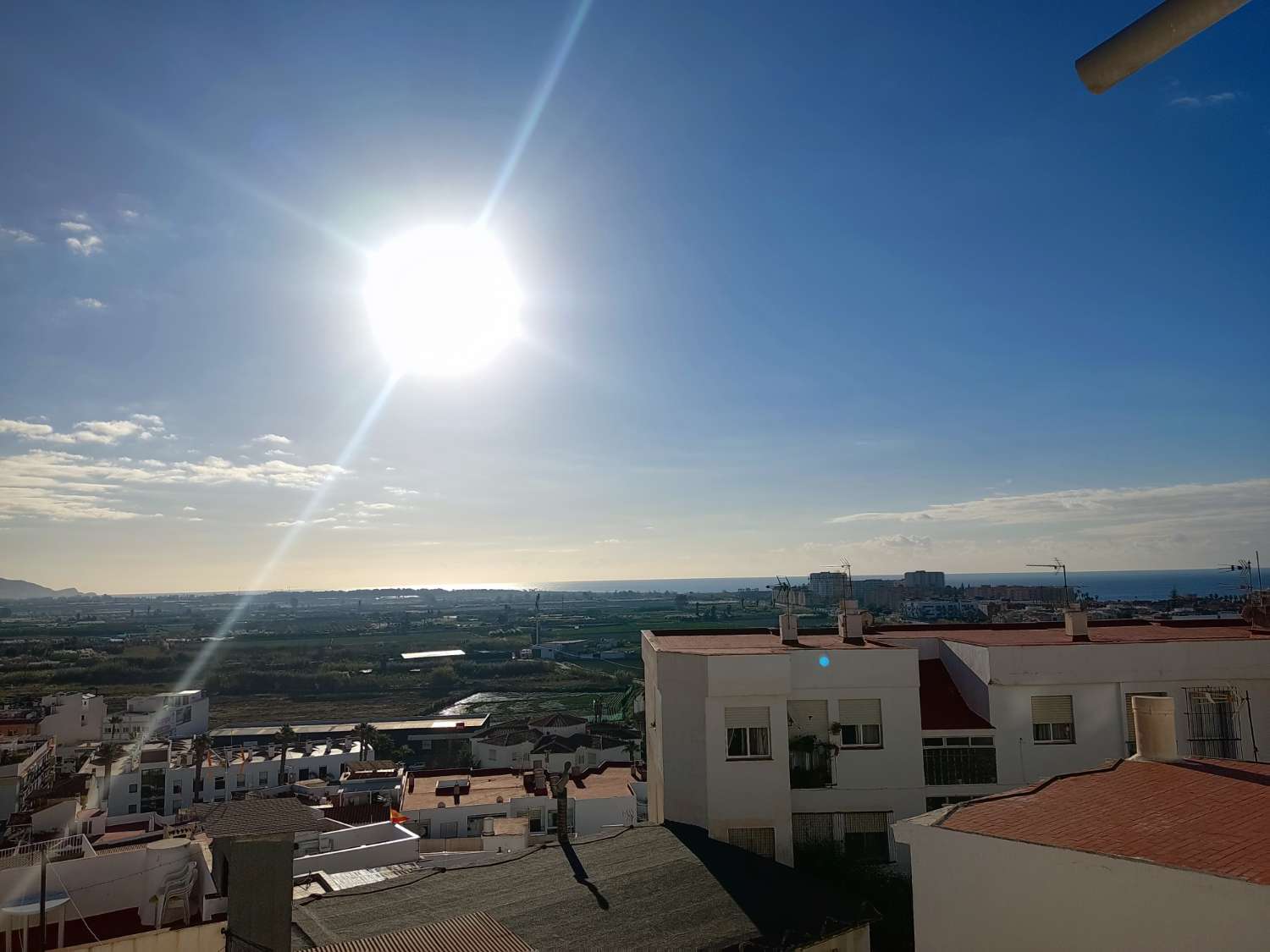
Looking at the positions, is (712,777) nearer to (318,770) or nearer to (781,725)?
(781,725)

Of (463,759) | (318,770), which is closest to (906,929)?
(318,770)

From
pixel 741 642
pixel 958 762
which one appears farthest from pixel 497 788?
pixel 958 762

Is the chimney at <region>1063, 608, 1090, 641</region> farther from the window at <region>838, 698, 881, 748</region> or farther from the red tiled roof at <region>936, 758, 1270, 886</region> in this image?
the red tiled roof at <region>936, 758, 1270, 886</region>

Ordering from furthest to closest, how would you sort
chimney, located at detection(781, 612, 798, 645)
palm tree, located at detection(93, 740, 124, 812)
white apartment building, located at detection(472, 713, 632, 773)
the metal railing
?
white apartment building, located at detection(472, 713, 632, 773), palm tree, located at detection(93, 740, 124, 812), chimney, located at detection(781, 612, 798, 645), the metal railing

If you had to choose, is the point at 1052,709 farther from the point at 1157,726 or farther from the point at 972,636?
the point at 1157,726

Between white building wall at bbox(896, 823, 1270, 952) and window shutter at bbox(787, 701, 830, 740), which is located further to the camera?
window shutter at bbox(787, 701, 830, 740)

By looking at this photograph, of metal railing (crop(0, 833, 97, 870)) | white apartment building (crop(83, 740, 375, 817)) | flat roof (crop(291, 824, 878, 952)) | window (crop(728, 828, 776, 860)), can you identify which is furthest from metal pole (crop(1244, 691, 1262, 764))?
white apartment building (crop(83, 740, 375, 817))
